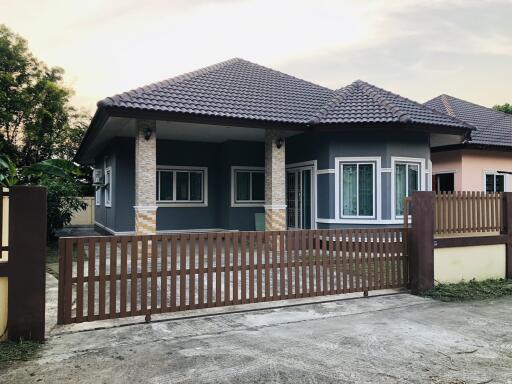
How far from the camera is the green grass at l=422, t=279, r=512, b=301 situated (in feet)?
22.6

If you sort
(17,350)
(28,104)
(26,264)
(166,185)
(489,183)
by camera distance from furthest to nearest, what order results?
(28,104) → (489,183) → (166,185) → (26,264) → (17,350)

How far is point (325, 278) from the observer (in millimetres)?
6480

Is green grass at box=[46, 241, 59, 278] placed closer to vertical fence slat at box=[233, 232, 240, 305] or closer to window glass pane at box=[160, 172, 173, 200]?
window glass pane at box=[160, 172, 173, 200]

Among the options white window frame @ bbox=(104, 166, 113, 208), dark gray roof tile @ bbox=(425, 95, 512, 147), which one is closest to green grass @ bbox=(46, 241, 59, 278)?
white window frame @ bbox=(104, 166, 113, 208)

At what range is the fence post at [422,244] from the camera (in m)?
7.07

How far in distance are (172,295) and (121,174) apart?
31.4 ft

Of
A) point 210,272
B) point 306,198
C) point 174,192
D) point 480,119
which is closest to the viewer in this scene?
point 210,272

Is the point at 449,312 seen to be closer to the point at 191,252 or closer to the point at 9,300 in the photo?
the point at 191,252

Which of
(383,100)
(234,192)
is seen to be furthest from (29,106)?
(383,100)

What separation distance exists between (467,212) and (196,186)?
10023mm

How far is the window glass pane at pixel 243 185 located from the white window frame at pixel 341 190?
166 inches

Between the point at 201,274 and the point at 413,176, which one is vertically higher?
the point at 413,176

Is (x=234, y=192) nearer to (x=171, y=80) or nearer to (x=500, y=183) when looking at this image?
(x=171, y=80)

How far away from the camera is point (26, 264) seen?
4570mm
